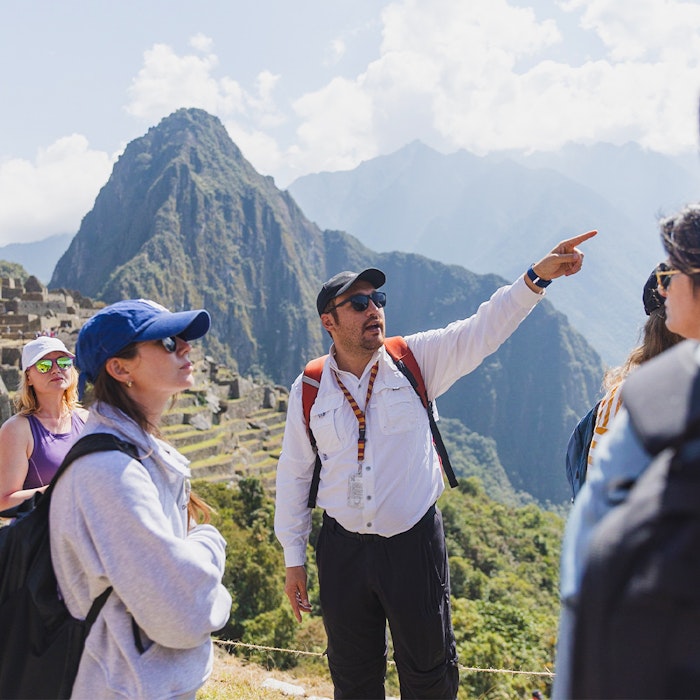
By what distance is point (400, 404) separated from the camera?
104 inches

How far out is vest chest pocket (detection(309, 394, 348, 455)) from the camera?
2.65 metres

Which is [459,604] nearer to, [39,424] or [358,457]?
[358,457]

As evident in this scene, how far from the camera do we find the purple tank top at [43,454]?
10.0 feet

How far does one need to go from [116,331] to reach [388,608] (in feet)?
5.29

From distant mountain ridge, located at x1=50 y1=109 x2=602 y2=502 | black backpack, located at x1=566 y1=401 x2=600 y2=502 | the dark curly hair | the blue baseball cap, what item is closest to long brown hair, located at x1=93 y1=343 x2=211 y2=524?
the blue baseball cap

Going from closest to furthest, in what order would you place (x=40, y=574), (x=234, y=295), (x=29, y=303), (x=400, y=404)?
(x=40, y=574) < (x=400, y=404) < (x=29, y=303) < (x=234, y=295)

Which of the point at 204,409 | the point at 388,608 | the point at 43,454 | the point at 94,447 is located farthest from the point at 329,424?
the point at 204,409

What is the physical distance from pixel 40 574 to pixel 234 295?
132166mm

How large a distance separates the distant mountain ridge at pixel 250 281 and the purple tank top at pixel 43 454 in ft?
361

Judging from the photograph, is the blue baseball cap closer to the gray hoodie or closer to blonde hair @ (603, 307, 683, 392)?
the gray hoodie

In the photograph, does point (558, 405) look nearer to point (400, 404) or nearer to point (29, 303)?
point (29, 303)

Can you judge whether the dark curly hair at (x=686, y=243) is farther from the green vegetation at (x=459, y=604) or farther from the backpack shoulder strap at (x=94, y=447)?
the green vegetation at (x=459, y=604)

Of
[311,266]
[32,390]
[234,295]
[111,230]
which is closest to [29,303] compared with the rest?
[32,390]

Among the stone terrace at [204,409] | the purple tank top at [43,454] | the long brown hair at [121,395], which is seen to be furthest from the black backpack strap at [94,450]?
the stone terrace at [204,409]
